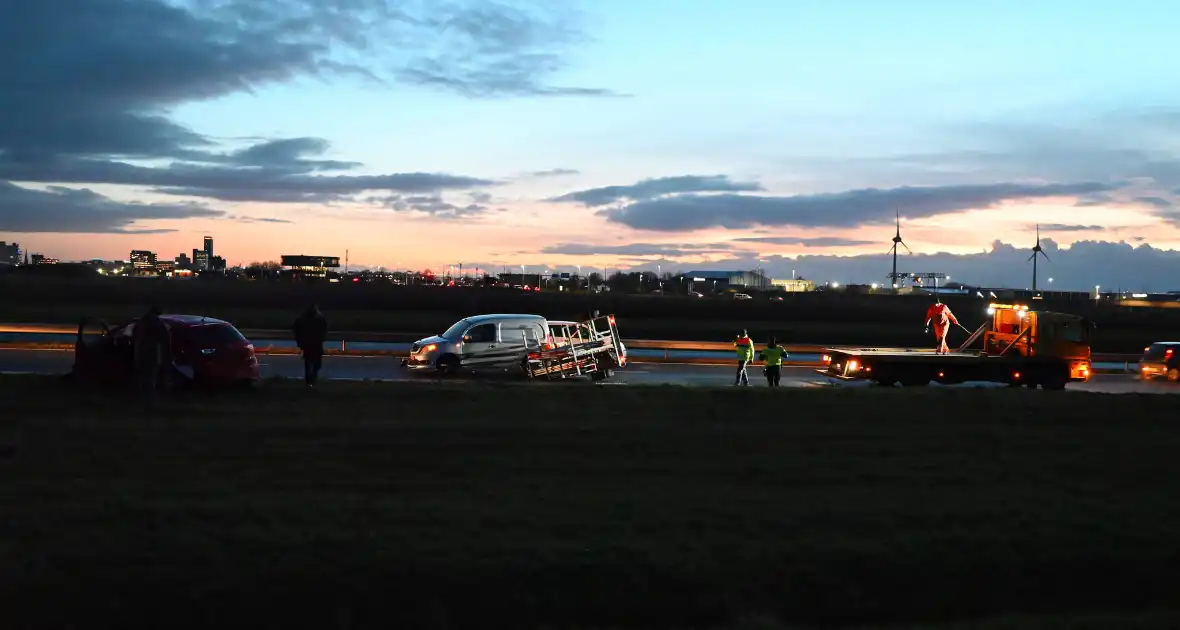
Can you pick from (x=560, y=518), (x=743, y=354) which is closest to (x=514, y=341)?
(x=743, y=354)

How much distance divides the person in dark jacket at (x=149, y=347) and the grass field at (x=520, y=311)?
26766 millimetres


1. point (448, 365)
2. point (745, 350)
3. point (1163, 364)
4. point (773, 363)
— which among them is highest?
point (745, 350)

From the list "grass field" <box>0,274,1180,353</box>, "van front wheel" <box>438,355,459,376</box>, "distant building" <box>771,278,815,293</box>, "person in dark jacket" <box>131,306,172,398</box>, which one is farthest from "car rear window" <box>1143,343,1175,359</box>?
"distant building" <box>771,278,815,293</box>

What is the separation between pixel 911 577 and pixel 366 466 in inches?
A: 236

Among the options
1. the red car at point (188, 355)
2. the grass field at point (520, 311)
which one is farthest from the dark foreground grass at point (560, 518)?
the grass field at point (520, 311)

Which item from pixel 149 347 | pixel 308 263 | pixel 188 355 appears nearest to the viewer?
pixel 149 347

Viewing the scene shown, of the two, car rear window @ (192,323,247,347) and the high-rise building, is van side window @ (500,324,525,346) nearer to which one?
car rear window @ (192,323,247,347)

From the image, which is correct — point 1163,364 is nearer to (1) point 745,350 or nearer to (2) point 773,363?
(1) point 745,350

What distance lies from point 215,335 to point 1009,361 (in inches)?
730

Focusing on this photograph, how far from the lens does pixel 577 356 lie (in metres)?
23.1

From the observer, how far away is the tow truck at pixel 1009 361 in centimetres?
2288

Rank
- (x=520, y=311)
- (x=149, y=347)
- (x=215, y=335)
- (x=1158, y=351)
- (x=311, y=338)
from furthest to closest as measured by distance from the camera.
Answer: (x=520, y=311)
(x=1158, y=351)
(x=311, y=338)
(x=215, y=335)
(x=149, y=347)

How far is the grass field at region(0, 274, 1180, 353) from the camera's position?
152 feet

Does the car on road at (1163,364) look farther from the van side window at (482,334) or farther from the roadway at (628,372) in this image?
the van side window at (482,334)
